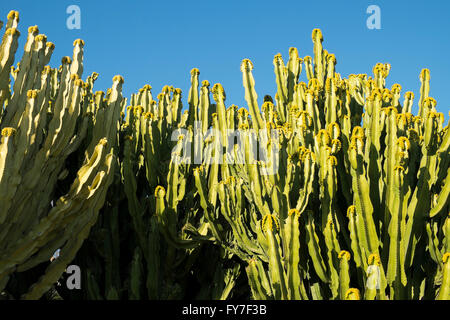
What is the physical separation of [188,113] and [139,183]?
121 cm

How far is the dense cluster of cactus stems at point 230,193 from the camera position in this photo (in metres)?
4.29

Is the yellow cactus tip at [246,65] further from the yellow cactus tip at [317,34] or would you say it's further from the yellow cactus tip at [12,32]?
the yellow cactus tip at [12,32]

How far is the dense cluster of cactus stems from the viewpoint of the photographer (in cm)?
429

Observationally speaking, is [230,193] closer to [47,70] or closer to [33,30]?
[47,70]

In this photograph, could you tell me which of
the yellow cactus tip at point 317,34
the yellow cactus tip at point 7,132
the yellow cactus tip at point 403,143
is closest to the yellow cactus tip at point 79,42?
the yellow cactus tip at point 7,132

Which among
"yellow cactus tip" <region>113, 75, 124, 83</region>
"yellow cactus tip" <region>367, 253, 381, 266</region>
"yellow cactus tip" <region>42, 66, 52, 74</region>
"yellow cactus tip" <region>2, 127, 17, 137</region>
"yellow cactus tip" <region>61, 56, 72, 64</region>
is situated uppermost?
"yellow cactus tip" <region>61, 56, 72, 64</region>

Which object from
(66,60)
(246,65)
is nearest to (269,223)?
(246,65)

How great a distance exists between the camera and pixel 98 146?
456 cm

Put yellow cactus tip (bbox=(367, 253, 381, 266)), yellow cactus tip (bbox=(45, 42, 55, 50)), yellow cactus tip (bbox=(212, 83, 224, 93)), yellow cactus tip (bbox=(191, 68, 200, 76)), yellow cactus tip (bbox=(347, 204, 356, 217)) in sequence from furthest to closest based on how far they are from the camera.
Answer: yellow cactus tip (bbox=(191, 68, 200, 76)) → yellow cactus tip (bbox=(212, 83, 224, 93)) → yellow cactus tip (bbox=(45, 42, 55, 50)) → yellow cactus tip (bbox=(347, 204, 356, 217)) → yellow cactus tip (bbox=(367, 253, 381, 266))

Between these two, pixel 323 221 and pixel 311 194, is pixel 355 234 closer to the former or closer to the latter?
pixel 323 221

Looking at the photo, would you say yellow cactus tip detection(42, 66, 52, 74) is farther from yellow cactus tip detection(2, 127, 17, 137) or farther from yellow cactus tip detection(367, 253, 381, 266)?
yellow cactus tip detection(367, 253, 381, 266)

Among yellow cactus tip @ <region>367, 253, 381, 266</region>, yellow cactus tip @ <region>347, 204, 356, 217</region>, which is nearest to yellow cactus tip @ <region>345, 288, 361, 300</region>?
yellow cactus tip @ <region>367, 253, 381, 266</region>
